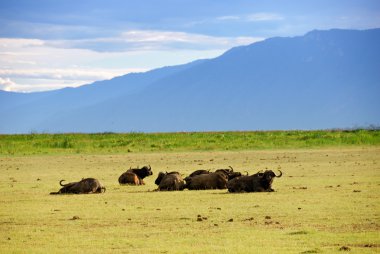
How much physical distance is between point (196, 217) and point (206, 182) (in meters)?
7.70

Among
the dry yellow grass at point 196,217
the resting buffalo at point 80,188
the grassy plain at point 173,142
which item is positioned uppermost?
the grassy plain at point 173,142

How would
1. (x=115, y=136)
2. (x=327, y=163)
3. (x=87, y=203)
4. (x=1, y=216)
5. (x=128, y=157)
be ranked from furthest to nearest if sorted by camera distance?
(x=115, y=136), (x=128, y=157), (x=327, y=163), (x=87, y=203), (x=1, y=216)

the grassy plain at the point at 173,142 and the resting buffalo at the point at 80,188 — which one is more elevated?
the grassy plain at the point at 173,142

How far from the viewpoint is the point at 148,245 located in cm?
1516

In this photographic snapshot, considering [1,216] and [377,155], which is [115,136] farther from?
[1,216]

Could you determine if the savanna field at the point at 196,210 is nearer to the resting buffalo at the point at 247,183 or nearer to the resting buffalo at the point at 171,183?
the resting buffalo at the point at 247,183

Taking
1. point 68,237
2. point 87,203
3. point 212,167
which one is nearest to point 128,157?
point 212,167

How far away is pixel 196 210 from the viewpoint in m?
20.4

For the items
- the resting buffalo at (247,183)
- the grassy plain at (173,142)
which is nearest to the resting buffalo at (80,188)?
the resting buffalo at (247,183)

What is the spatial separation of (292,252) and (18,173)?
23.4 meters

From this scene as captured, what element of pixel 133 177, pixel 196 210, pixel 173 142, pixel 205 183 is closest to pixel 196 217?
pixel 196 210

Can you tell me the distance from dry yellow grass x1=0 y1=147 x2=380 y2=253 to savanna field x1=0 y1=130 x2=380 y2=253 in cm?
2

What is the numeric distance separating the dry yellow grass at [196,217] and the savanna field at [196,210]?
0.07ft

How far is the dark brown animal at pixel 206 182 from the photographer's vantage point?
26516mm
